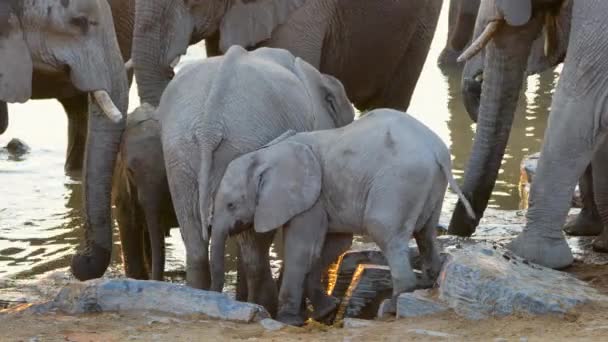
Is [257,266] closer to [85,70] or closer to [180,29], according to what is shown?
[85,70]

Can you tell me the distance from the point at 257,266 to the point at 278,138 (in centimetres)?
49

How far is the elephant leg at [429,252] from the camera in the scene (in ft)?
19.0

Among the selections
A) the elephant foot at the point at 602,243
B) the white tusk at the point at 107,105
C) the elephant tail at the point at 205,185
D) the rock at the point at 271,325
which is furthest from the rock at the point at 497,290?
the white tusk at the point at 107,105

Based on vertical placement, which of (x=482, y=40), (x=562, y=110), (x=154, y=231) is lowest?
(x=154, y=231)

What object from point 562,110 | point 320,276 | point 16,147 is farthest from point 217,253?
point 16,147

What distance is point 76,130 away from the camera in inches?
364

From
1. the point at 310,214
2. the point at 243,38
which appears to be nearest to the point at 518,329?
the point at 310,214

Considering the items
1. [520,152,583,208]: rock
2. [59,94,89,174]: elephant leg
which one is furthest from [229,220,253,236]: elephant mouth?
[59,94,89,174]: elephant leg

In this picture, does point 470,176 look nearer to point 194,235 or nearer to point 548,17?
point 548,17

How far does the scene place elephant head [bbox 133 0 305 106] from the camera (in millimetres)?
7113

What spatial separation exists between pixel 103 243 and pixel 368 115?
132 centimetres

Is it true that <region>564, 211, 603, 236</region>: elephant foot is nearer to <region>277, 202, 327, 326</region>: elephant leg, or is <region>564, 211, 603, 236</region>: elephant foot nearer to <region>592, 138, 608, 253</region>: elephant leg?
<region>592, 138, 608, 253</region>: elephant leg

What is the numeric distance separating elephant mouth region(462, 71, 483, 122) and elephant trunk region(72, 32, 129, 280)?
1.68 metres

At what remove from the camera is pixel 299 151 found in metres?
5.70
